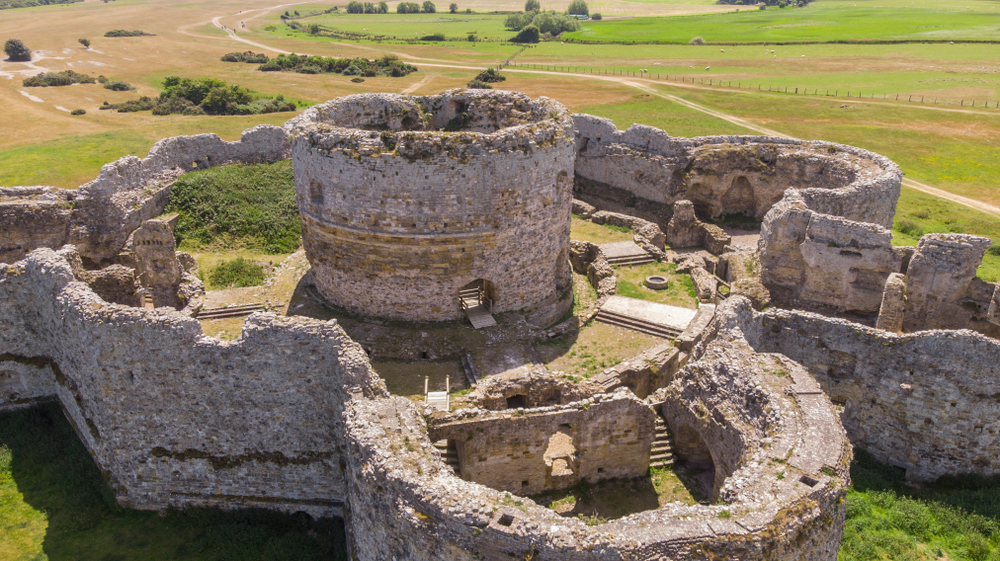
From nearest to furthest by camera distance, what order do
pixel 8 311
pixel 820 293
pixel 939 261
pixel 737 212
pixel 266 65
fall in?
pixel 8 311, pixel 939 261, pixel 820 293, pixel 737 212, pixel 266 65

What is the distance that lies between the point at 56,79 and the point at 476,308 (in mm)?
65043

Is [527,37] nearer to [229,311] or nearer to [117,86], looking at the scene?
[117,86]

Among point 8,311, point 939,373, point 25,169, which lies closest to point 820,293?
point 939,373

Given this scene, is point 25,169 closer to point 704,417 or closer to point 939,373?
point 704,417

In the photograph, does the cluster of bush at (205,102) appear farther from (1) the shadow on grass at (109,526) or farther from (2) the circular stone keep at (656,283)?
(1) the shadow on grass at (109,526)

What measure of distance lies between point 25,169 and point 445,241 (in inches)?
1270

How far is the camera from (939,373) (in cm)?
1530

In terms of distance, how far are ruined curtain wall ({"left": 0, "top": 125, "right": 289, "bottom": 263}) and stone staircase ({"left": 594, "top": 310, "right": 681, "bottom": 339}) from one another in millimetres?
17916

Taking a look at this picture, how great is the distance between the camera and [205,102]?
58.3 meters

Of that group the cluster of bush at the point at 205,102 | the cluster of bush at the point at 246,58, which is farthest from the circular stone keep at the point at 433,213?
the cluster of bush at the point at 246,58

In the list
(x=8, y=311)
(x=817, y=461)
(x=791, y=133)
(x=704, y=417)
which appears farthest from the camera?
(x=791, y=133)

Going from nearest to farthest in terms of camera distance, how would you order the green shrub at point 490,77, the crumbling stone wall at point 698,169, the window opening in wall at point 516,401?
the window opening in wall at point 516,401 → the crumbling stone wall at point 698,169 → the green shrub at point 490,77

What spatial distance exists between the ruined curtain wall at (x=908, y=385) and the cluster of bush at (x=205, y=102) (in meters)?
51.8

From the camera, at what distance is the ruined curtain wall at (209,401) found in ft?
45.7
